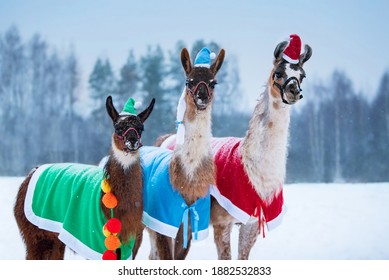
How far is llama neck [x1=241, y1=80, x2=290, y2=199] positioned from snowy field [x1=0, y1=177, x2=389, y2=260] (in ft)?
2.44

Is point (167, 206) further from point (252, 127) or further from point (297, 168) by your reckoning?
point (297, 168)

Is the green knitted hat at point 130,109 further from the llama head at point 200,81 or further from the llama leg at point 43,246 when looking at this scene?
the llama leg at point 43,246

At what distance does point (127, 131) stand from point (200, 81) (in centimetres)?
49

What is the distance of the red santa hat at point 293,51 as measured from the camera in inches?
124

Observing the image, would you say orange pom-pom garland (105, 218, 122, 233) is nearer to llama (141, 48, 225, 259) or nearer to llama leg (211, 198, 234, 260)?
llama (141, 48, 225, 259)

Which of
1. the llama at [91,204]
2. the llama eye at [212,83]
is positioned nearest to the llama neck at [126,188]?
the llama at [91,204]

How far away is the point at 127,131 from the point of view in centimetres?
286

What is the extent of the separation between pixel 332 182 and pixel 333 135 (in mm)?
809

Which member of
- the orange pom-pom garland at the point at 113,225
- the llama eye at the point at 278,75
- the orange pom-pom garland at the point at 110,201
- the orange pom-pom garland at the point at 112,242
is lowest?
the orange pom-pom garland at the point at 112,242

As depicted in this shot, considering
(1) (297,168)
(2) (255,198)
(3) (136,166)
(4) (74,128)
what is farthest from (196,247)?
(4) (74,128)

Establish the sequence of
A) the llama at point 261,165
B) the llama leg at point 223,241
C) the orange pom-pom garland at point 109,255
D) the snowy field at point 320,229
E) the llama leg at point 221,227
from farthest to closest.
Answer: the snowy field at point 320,229 → the llama leg at point 223,241 → the llama leg at point 221,227 → the llama at point 261,165 → the orange pom-pom garland at point 109,255

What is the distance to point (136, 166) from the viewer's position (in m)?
3.00

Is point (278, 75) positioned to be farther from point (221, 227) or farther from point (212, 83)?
point (221, 227)

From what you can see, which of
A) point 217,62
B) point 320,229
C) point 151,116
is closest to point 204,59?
point 217,62
